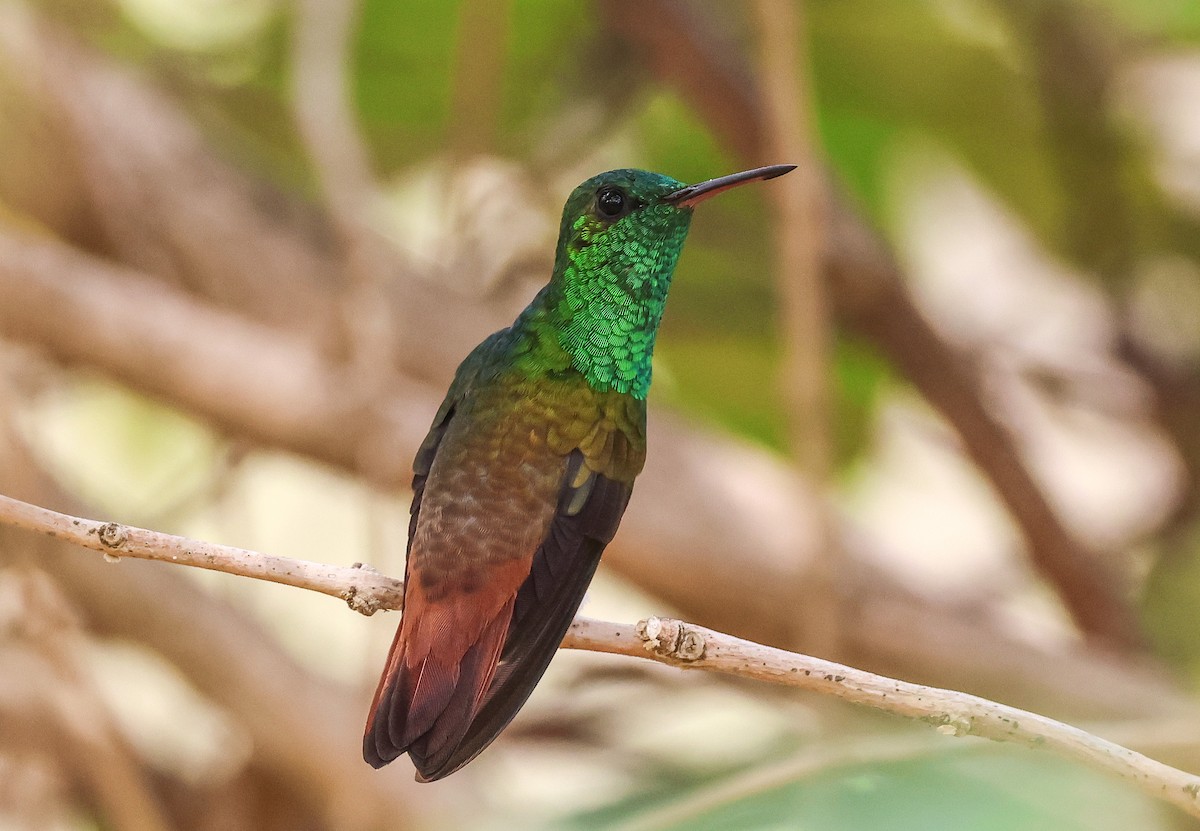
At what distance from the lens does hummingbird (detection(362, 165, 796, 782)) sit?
3.23 feet

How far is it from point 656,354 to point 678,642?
2363 mm

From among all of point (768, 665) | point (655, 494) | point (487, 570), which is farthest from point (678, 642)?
point (655, 494)

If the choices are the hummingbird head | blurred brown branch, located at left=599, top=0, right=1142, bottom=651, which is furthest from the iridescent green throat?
blurred brown branch, located at left=599, top=0, right=1142, bottom=651

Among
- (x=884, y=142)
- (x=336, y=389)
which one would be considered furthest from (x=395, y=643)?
(x=884, y=142)

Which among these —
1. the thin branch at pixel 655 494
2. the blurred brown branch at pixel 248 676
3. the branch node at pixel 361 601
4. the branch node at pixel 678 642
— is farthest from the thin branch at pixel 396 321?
the branch node at pixel 678 642

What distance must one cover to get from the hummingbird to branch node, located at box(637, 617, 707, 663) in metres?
0.08

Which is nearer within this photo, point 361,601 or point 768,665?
point 768,665

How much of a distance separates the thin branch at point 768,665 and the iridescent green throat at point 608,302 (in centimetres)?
26

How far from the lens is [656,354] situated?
10.8 ft

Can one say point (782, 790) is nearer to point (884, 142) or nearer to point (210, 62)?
point (884, 142)

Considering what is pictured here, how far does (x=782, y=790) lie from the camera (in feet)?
3.20

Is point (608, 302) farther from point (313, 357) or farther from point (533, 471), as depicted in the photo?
point (313, 357)

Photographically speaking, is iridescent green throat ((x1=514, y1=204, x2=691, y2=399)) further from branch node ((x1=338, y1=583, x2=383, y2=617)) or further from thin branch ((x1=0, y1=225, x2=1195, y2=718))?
thin branch ((x1=0, y1=225, x2=1195, y2=718))

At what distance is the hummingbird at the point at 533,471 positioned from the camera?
984mm
